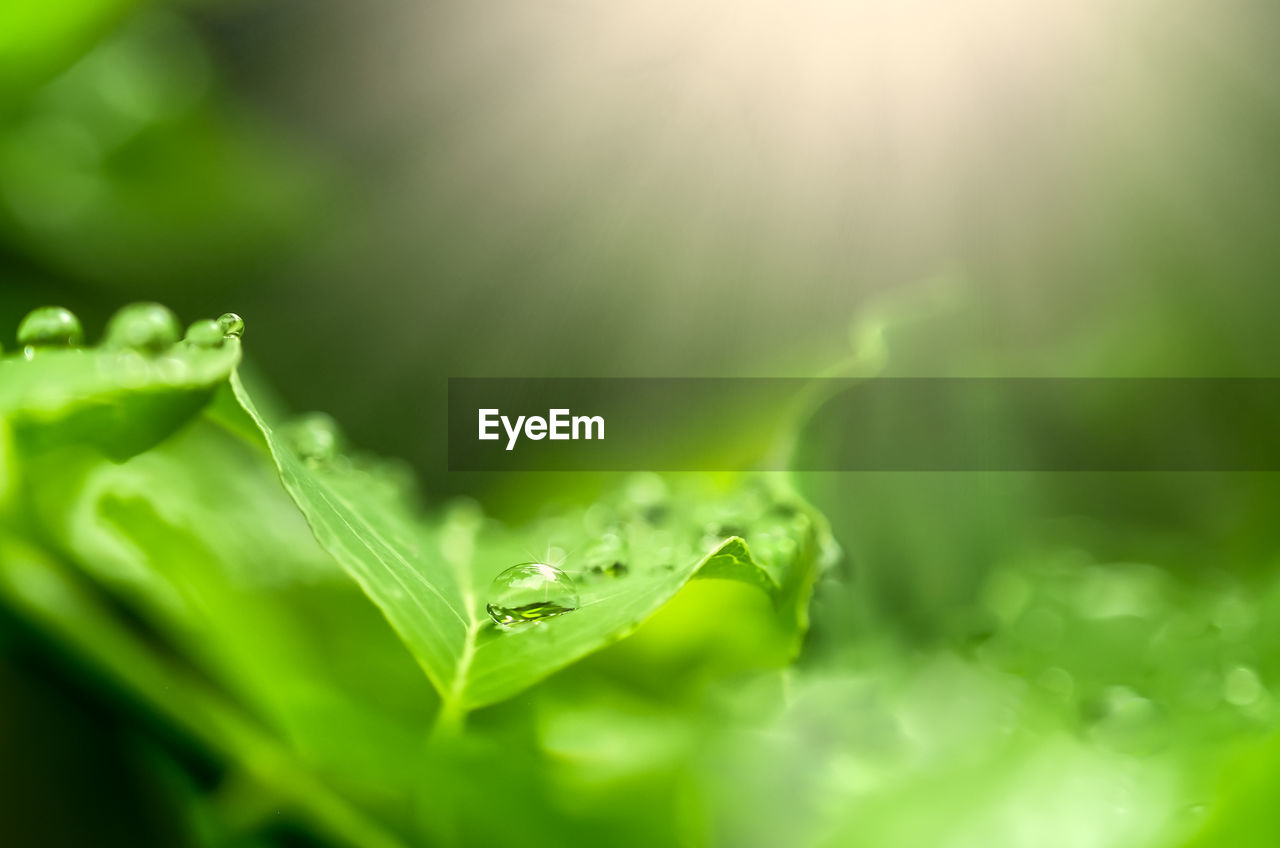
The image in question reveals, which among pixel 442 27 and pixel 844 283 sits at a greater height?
pixel 442 27

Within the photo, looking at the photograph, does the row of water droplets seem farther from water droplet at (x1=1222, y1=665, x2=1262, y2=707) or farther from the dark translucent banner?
water droplet at (x1=1222, y1=665, x2=1262, y2=707)

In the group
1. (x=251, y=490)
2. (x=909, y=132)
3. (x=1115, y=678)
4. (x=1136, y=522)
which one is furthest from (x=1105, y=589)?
(x=909, y=132)

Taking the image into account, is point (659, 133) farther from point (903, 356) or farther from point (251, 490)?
point (251, 490)

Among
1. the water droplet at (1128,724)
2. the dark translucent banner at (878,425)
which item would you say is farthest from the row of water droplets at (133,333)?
the water droplet at (1128,724)

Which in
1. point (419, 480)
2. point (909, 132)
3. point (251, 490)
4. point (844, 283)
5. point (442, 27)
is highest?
point (442, 27)

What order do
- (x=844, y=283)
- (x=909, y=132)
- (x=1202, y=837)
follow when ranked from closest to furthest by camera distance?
(x=1202, y=837) → (x=844, y=283) → (x=909, y=132)

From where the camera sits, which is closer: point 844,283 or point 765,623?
point 765,623

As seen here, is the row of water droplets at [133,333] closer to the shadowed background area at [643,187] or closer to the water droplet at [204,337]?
the water droplet at [204,337]
